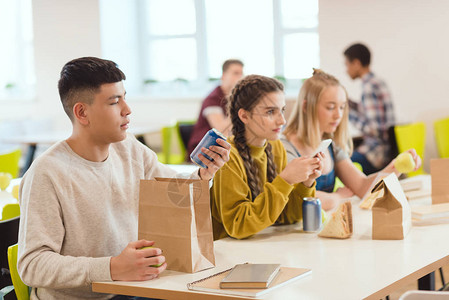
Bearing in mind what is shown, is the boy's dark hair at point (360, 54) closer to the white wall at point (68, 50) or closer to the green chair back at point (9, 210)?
the white wall at point (68, 50)

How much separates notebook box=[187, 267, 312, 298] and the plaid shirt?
3.61 m

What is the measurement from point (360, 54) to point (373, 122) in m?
0.66

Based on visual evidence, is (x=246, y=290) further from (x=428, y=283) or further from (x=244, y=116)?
(x=428, y=283)

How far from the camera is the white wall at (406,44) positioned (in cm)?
568

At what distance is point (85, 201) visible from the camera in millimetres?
1812

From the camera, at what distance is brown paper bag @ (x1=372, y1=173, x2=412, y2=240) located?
2.04 m

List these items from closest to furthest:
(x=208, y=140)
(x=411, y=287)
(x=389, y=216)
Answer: (x=208, y=140) < (x=389, y=216) < (x=411, y=287)

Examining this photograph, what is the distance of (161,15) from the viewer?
7492 mm

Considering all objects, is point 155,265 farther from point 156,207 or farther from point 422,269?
point 422,269

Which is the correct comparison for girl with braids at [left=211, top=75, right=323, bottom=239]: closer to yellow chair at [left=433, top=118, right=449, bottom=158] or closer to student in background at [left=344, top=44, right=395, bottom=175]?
student in background at [left=344, top=44, right=395, bottom=175]

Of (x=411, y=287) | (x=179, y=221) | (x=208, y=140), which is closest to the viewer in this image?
(x=179, y=221)

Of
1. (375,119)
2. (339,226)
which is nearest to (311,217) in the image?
(339,226)

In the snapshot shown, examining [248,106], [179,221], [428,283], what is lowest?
[428,283]

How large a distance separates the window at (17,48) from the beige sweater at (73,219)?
6.63 meters
